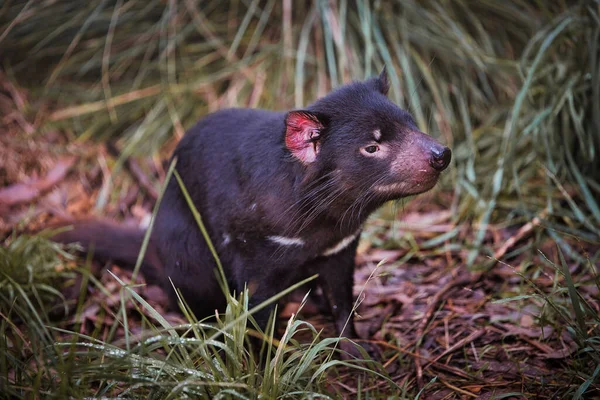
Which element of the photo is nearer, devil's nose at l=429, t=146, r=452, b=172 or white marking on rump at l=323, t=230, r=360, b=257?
devil's nose at l=429, t=146, r=452, b=172

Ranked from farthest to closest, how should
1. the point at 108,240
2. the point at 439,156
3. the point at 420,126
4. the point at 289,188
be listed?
the point at 420,126 → the point at 108,240 → the point at 289,188 → the point at 439,156

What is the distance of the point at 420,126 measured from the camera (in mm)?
3686

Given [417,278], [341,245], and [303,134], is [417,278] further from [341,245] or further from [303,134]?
[303,134]

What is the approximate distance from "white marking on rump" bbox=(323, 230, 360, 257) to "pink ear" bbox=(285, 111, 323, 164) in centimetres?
38

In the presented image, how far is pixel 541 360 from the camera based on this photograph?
2314 mm

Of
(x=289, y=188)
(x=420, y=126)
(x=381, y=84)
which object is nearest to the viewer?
(x=289, y=188)

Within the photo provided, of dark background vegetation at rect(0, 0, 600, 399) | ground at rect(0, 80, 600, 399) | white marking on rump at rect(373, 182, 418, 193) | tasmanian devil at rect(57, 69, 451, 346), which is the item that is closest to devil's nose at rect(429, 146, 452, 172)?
tasmanian devil at rect(57, 69, 451, 346)

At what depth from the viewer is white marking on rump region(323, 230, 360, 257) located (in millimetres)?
2383

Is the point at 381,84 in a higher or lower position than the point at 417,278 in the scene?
higher

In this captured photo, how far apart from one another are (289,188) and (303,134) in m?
0.21

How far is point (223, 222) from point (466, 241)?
58.0 inches

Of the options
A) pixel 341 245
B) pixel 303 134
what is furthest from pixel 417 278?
pixel 303 134

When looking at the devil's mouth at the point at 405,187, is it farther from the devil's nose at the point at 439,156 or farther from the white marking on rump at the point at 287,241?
the white marking on rump at the point at 287,241

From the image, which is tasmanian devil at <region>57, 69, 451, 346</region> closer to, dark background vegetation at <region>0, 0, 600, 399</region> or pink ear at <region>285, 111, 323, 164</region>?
pink ear at <region>285, 111, 323, 164</region>
